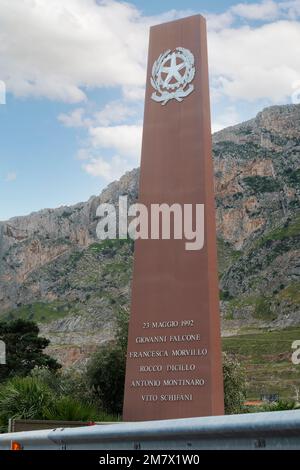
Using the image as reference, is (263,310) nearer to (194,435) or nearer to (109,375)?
(109,375)

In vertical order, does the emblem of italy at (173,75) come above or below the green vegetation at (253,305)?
below

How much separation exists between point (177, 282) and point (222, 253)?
11455 cm

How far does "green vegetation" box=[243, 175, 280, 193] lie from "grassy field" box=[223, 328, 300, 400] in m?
44.4

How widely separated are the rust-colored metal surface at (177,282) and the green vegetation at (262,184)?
A: 11490cm

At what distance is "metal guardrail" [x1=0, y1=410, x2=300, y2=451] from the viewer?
7.73 feet

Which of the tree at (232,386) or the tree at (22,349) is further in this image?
the tree at (22,349)

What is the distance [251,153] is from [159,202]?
129 m

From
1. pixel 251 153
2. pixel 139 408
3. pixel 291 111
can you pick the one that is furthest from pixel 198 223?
pixel 291 111

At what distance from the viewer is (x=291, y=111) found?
500 ft

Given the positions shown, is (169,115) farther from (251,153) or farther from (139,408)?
(251,153)

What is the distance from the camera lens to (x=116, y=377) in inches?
955

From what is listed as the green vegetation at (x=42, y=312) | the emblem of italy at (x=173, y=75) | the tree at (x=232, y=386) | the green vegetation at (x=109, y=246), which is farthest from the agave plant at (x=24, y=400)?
the green vegetation at (x=109, y=246)

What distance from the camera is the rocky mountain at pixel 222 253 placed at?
10512 cm

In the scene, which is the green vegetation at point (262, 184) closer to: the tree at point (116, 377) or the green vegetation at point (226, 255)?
the green vegetation at point (226, 255)
